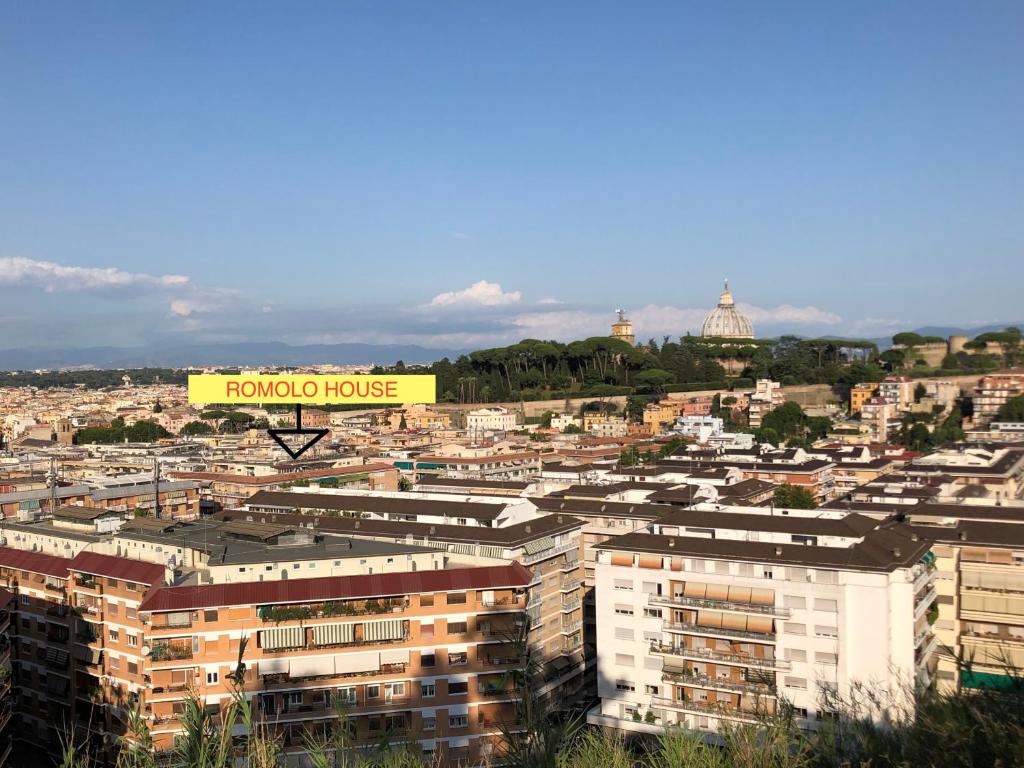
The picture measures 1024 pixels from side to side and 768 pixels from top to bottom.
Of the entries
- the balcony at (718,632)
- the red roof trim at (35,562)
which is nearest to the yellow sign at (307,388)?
the balcony at (718,632)

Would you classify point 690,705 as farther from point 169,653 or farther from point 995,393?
point 995,393

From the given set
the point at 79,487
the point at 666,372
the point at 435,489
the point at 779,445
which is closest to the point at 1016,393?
the point at 779,445

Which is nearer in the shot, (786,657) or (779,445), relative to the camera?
(786,657)

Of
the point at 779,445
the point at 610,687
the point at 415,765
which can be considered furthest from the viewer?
the point at 779,445

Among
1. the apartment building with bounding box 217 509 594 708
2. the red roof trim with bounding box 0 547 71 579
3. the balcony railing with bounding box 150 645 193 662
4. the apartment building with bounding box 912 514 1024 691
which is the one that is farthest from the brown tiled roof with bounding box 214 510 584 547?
the apartment building with bounding box 912 514 1024 691

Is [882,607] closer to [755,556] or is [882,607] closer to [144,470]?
[755,556]

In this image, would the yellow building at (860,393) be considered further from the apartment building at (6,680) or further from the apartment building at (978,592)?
the apartment building at (6,680)

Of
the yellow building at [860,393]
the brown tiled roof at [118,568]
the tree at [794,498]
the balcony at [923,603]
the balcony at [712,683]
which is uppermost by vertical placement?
the yellow building at [860,393]
